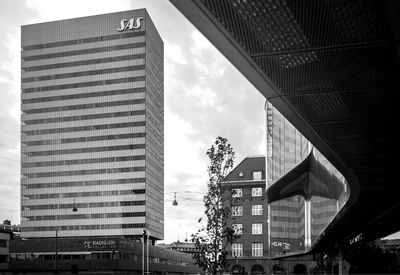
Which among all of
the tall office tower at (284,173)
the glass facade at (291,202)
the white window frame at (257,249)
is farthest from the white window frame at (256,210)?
the glass facade at (291,202)

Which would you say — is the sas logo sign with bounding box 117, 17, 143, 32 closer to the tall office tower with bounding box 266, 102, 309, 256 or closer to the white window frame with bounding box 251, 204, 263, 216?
the white window frame with bounding box 251, 204, 263, 216

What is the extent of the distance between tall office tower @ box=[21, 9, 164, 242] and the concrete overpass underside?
5526 inches

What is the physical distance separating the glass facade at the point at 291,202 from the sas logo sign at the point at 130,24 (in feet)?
241

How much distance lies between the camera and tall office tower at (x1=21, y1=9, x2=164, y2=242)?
158375 millimetres

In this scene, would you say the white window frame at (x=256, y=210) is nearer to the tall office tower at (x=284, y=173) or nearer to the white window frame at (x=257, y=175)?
the white window frame at (x=257, y=175)

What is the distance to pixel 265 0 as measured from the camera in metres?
9.02

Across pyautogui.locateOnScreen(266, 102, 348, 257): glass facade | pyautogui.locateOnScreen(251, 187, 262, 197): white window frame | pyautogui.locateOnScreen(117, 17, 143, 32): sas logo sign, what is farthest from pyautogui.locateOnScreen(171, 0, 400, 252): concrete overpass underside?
pyautogui.locateOnScreen(117, 17, 143, 32): sas logo sign

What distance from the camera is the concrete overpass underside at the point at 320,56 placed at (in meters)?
9.43

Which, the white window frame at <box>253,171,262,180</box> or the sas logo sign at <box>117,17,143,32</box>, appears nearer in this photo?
the white window frame at <box>253,171,262,180</box>

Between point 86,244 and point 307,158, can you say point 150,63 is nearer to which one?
point 86,244

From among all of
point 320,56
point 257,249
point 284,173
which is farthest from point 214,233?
point 257,249

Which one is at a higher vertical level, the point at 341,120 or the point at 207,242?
the point at 341,120

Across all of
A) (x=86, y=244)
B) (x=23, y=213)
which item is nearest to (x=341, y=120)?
(x=86, y=244)

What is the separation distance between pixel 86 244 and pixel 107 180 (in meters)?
38.1
